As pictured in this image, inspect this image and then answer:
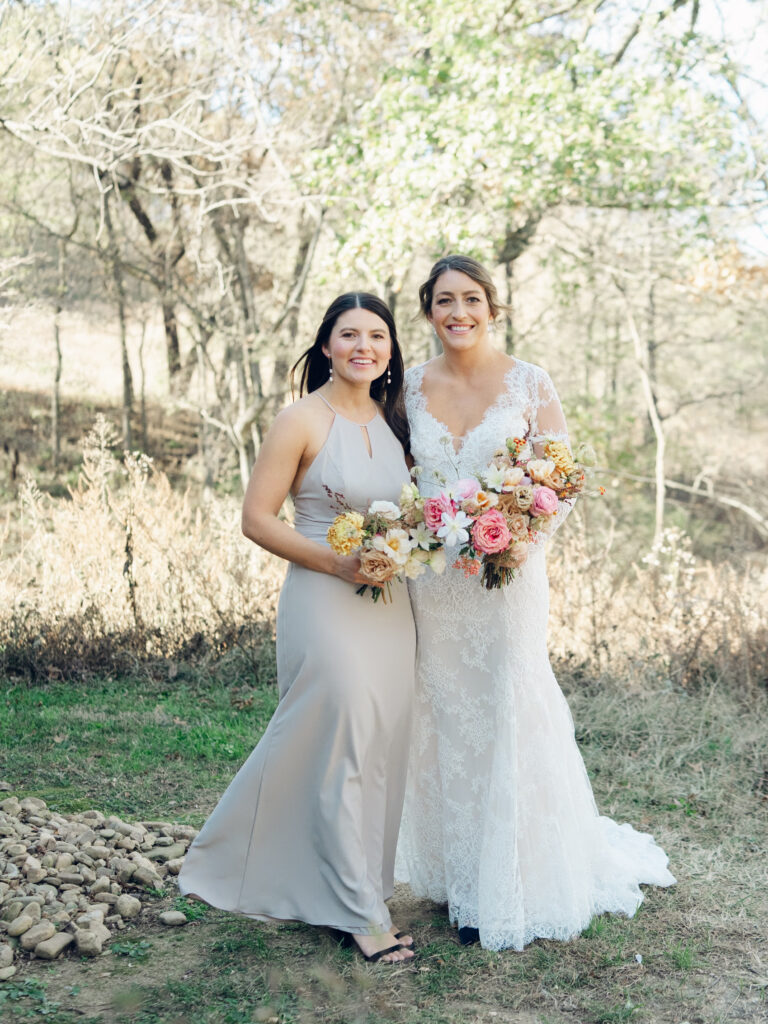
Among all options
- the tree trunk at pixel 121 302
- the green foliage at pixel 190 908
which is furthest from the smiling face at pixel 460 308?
the tree trunk at pixel 121 302

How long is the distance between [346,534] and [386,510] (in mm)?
174

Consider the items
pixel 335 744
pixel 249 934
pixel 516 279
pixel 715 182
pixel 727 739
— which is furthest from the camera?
pixel 516 279

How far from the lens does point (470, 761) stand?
3.91 m

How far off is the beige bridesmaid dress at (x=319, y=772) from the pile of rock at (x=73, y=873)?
1.63 feet

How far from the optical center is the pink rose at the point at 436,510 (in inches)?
133

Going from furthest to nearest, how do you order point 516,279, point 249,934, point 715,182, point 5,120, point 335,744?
point 516,279 → point 715,182 → point 5,120 → point 249,934 → point 335,744

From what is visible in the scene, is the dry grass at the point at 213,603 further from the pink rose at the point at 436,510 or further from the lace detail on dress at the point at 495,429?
the pink rose at the point at 436,510

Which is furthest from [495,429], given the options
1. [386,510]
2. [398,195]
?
[398,195]

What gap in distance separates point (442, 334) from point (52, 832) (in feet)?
9.12

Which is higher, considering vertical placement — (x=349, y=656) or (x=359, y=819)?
(x=349, y=656)

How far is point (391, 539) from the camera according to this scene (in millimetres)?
3367

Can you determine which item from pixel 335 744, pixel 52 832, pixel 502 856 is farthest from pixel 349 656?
pixel 52 832

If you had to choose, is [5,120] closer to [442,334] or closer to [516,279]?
[442,334]

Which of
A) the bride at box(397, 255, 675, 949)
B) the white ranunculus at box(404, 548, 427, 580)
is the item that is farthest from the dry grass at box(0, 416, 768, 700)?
the white ranunculus at box(404, 548, 427, 580)
